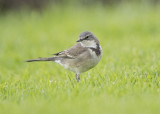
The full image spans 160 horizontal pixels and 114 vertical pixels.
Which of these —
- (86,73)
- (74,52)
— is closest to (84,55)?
(74,52)

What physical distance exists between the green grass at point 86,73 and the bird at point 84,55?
0.79 ft

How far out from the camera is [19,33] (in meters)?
13.1

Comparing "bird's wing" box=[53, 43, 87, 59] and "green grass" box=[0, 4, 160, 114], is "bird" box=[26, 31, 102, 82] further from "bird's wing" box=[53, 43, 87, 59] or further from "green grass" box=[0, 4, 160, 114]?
"green grass" box=[0, 4, 160, 114]

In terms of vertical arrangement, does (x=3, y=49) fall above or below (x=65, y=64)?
above

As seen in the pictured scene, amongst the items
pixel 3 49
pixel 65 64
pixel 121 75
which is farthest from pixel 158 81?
pixel 3 49

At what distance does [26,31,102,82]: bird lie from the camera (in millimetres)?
6001

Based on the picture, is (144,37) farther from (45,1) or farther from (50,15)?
(45,1)

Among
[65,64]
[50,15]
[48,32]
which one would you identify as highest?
[50,15]

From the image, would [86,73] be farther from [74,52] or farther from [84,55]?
[84,55]

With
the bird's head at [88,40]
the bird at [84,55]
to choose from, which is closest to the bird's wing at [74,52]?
the bird at [84,55]

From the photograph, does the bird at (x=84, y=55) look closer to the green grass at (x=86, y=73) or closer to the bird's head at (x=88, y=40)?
the bird's head at (x=88, y=40)

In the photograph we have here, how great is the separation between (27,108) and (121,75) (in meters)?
2.25

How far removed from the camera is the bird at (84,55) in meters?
6.00

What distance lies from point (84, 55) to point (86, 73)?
2.60ft
